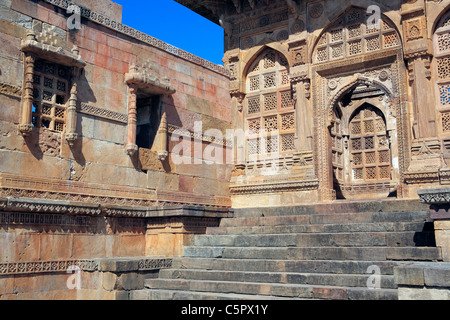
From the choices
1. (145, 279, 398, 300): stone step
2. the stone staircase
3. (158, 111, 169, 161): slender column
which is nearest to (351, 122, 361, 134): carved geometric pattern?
the stone staircase

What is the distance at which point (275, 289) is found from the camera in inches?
262

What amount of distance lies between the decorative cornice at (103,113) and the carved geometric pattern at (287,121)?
156 inches

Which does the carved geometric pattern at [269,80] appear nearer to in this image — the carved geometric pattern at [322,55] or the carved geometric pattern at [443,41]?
the carved geometric pattern at [322,55]

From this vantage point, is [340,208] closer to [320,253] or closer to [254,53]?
[320,253]

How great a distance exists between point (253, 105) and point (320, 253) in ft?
18.2

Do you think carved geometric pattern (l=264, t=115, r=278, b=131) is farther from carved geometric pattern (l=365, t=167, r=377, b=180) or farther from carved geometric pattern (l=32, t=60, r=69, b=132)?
carved geometric pattern (l=32, t=60, r=69, b=132)

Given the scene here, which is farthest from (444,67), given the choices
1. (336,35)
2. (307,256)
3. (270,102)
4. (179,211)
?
(179,211)

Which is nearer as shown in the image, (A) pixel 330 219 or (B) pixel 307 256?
(B) pixel 307 256

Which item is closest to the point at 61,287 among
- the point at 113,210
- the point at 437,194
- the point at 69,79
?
the point at 113,210

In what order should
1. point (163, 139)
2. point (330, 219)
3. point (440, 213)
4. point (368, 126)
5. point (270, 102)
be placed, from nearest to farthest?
point (440, 213) → point (330, 219) → point (163, 139) → point (270, 102) → point (368, 126)

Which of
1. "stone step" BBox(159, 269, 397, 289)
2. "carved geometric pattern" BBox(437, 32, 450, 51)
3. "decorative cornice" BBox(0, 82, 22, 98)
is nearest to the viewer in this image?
"stone step" BBox(159, 269, 397, 289)

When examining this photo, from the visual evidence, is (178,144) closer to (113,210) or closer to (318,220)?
(113,210)

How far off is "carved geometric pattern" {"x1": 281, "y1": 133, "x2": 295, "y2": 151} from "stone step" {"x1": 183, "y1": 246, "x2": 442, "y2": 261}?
3.82 metres

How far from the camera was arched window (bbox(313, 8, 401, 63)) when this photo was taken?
10.5m
